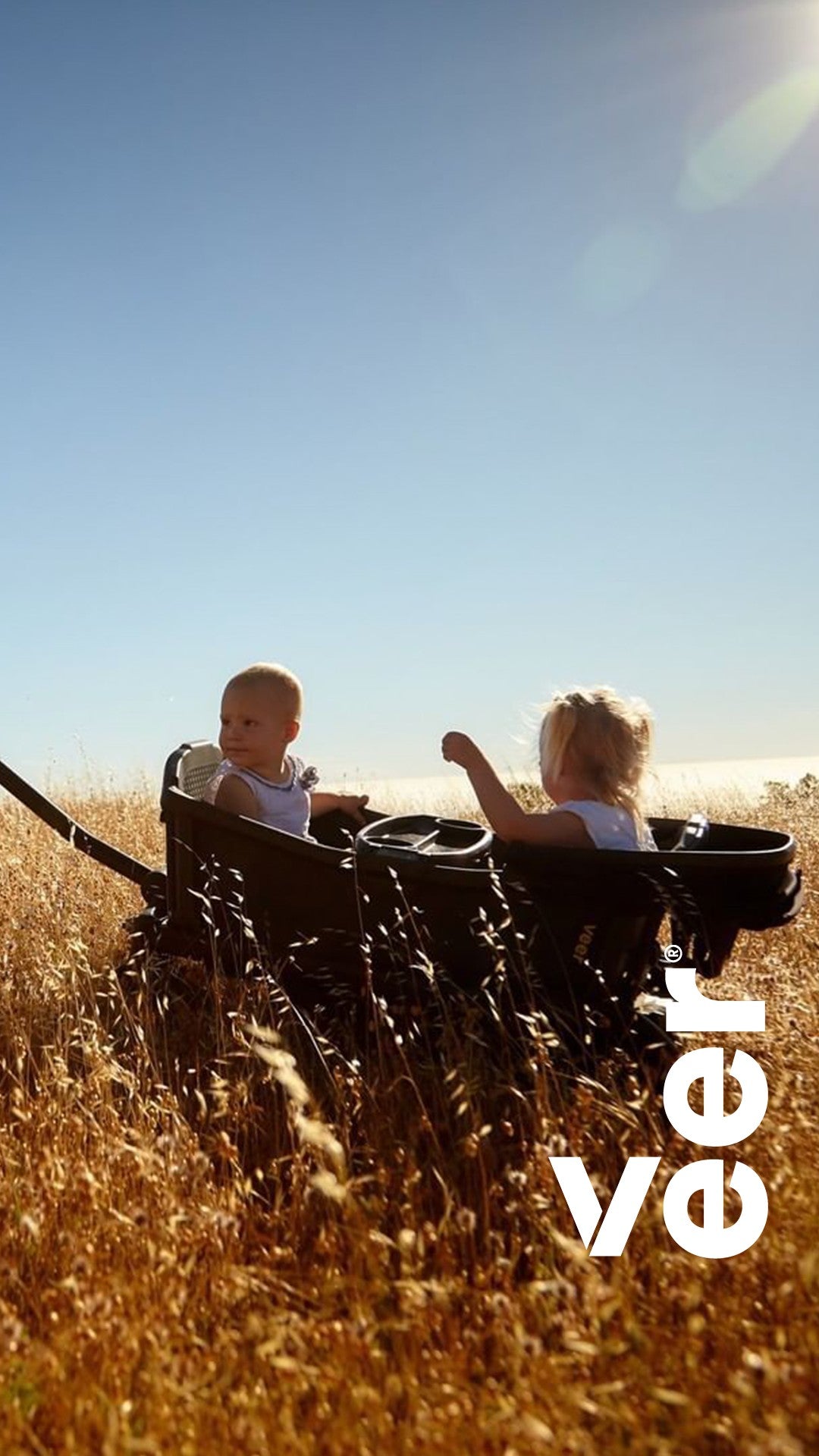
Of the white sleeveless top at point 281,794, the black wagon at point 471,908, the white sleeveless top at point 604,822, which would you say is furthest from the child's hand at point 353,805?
the white sleeveless top at point 604,822

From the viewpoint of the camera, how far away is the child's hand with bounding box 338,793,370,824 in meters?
4.92

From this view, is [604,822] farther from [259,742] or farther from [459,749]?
[259,742]

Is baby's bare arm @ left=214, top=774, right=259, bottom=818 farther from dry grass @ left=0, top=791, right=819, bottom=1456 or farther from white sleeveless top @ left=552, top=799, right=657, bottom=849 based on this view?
white sleeveless top @ left=552, top=799, right=657, bottom=849

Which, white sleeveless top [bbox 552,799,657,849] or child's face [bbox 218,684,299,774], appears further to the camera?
child's face [bbox 218,684,299,774]

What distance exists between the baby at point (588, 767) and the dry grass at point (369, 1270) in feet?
2.43

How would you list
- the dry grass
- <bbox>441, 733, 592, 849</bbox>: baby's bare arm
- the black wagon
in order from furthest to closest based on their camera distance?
<bbox>441, 733, 592, 849</bbox>: baby's bare arm, the black wagon, the dry grass

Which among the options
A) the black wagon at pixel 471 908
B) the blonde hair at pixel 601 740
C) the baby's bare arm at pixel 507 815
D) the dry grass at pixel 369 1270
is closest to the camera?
the dry grass at pixel 369 1270

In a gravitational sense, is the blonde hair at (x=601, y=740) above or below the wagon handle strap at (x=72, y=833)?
above

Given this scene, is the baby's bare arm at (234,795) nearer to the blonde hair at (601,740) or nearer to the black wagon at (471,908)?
the black wagon at (471,908)

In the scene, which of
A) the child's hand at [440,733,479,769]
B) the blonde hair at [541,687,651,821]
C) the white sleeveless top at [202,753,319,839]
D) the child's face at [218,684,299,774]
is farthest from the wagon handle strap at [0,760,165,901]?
the blonde hair at [541,687,651,821]

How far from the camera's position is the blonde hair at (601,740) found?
3.93 metres

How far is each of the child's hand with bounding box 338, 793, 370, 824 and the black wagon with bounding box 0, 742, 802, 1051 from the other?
0.74m

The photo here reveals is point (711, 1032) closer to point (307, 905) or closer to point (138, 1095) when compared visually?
point (307, 905)

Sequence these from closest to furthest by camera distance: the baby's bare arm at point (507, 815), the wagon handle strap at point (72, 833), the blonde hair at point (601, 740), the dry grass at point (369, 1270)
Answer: the dry grass at point (369, 1270) < the baby's bare arm at point (507, 815) < the blonde hair at point (601, 740) < the wagon handle strap at point (72, 833)
